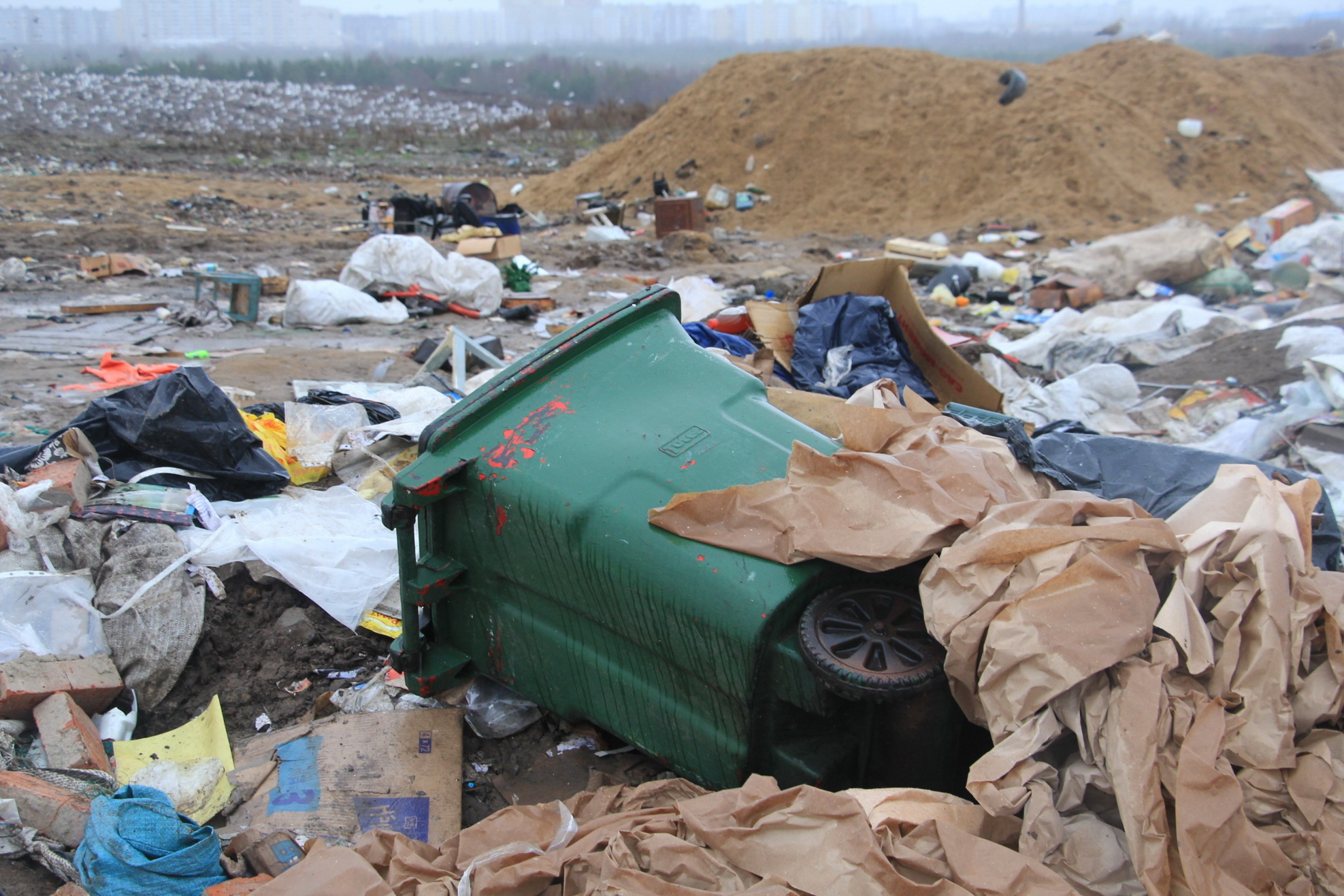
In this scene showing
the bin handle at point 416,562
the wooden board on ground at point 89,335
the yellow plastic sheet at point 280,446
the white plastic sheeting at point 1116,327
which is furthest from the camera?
the white plastic sheeting at point 1116,327

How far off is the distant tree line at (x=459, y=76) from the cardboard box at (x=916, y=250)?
40.6m

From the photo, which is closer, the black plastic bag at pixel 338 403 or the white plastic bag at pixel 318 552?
the white plastic bag at pixel 318 552

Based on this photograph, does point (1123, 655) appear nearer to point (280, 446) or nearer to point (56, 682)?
point (56, 682)

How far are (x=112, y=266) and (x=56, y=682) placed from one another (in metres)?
7.65

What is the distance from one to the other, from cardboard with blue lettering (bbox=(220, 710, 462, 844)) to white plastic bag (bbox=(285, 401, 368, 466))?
151cm

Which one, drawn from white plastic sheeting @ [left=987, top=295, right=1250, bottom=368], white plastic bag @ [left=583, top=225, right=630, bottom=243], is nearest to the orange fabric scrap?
white plastic sheeting @ [left=987, top=295, right=1250, bottom=368]

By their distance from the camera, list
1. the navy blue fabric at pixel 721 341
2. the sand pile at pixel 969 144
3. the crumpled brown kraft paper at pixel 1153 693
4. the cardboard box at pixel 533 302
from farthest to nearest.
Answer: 1. the sand pile at pixel 969 144
2. the cardboard box at pixel 533 302
3. the navy blue fabric at pixel 721 341
4. the crumpled brown kraft paper at pixel 1153 693

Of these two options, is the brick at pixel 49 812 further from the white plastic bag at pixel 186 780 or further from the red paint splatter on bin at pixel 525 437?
the red paint splatter on bin at pixel 525 437

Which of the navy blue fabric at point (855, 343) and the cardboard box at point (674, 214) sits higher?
the cardboard box at point (674, 214)

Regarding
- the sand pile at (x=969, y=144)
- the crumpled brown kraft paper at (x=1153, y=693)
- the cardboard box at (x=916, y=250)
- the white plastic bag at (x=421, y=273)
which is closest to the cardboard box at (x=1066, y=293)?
the cardboard box at (x=916, y=250)

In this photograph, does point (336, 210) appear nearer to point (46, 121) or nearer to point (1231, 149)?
point (1231, 149)

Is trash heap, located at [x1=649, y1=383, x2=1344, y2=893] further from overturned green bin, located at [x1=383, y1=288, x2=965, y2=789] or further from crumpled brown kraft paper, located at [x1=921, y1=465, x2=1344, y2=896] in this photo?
overturned green bin, located at [x1=383, y1=288, x2=965, y2=789]

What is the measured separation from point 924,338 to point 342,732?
3213 mm

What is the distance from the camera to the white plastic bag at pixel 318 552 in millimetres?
2971
